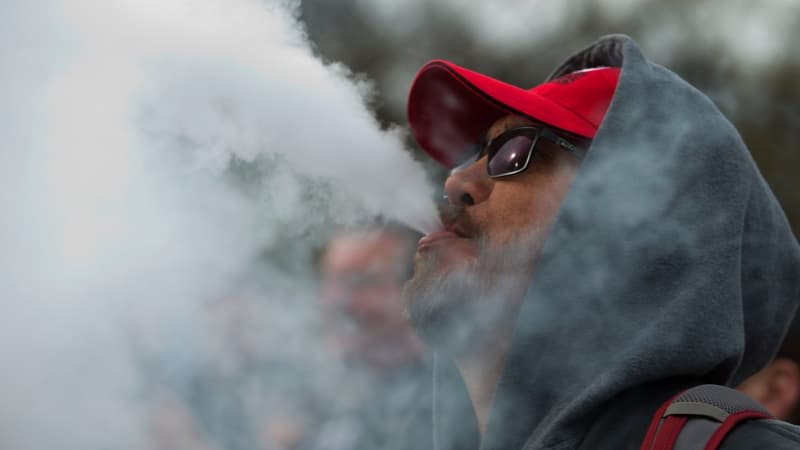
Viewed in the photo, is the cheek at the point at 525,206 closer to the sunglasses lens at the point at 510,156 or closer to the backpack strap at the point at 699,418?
the sunglasses lens at the point at 510,156

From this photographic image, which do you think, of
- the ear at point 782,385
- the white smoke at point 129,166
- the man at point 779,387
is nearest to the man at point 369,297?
the white smoke at point 129,166

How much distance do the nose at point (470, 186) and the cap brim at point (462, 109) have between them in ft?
0.56

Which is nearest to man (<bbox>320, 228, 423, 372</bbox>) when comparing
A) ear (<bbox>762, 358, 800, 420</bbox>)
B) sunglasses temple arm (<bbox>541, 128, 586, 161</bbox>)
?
sunglasses temple arm (<bbox>541, 128, 586, 161</bbox>)

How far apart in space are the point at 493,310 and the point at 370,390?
87 centimetres

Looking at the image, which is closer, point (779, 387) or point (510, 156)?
point (510, 156)

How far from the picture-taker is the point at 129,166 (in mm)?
2326

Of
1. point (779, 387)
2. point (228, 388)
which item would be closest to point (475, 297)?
point (228, 388)

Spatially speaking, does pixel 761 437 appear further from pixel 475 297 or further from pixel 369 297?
pixel 369 297

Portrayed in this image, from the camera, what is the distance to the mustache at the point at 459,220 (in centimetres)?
212

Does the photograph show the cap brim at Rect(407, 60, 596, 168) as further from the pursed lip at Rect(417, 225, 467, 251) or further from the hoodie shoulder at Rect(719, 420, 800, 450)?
the hoodie shoulder at Rect(719, 420, 800, 450)

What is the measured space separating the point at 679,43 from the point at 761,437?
11.5 ft

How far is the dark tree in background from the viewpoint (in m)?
4.07

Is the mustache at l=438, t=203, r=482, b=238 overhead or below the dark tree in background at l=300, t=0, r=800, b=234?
below

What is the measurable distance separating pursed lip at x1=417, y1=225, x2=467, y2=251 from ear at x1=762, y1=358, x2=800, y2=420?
271 cm
